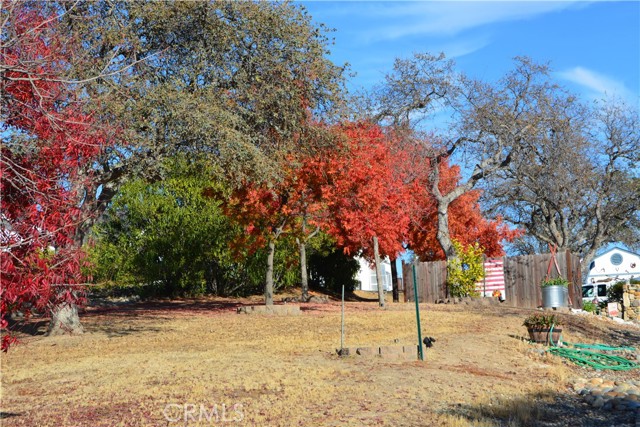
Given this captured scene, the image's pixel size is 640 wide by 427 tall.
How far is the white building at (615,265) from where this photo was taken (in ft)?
162

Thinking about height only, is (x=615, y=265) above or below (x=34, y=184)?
below

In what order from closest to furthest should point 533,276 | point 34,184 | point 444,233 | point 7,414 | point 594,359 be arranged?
1. point 34,184
2. point 7,414
3. point 594,359
4. point 533,276
5. point 444,233

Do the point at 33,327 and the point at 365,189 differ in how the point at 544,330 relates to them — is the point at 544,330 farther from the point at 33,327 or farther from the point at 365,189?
the point at 33,327

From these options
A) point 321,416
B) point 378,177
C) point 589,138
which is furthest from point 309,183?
point 589,138

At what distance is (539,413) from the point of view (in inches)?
321

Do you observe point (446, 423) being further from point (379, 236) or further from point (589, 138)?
point (589, 138)

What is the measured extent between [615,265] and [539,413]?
152 feet

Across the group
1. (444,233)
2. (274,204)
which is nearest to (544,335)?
(274,204)

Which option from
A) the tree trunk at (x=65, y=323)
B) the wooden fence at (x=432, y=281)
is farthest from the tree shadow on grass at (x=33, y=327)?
the wooden fence at (x=432, y=281)

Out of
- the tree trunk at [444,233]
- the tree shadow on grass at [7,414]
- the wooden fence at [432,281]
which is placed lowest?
the tree shadow on grass at [7,414]

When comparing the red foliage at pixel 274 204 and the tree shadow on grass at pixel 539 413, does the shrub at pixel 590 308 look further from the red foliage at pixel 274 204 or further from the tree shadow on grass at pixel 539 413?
the tree shadow on grass at pixel 539 413

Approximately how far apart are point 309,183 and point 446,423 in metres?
14.1

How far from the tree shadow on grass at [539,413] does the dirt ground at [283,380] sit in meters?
0.02

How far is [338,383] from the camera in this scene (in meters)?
9.13
